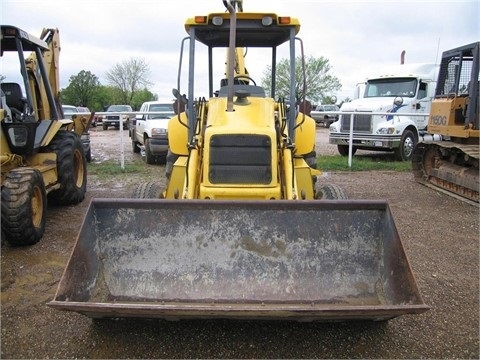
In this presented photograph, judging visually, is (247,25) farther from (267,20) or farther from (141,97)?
(141,97)

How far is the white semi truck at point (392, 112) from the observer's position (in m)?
11.8

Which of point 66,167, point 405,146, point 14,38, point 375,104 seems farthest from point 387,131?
point 14,38

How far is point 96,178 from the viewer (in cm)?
928

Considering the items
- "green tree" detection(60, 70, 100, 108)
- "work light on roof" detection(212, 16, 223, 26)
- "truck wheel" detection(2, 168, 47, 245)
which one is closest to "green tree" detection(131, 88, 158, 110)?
"green tree" detection(60, 70, 100, 108)

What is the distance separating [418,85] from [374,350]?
11225mm

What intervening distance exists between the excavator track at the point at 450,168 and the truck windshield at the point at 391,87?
4281 millimetres

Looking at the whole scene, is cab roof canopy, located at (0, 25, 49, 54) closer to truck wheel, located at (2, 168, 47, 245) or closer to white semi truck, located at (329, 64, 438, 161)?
truck wheel, located at (2, 168, 47, 245)

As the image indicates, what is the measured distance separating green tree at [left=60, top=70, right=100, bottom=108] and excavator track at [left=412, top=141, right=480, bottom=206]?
43.9m

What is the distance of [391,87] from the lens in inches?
520

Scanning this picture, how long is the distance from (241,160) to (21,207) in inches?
91.1

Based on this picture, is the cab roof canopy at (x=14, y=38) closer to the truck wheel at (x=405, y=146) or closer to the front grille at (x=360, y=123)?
the front grille at (x=360, y=123)

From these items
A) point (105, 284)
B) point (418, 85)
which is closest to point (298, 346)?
point (105, 284)

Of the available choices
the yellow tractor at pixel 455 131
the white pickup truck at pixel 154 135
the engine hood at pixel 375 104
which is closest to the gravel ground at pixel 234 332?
the yellow tractor at pixel 455 131

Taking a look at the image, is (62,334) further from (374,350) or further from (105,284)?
(374,350)
